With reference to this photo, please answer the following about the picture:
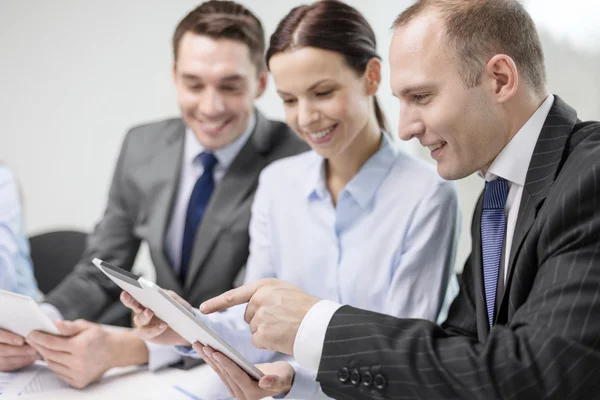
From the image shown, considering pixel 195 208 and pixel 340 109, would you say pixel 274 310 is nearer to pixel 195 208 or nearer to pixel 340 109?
pixel 340 109

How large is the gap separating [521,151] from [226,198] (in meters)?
1.13

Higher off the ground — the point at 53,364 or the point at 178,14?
the point at 178,14

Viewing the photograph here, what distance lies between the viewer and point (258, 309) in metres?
1.33

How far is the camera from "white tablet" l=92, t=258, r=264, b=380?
1284 mm

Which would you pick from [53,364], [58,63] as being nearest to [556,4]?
[53,364]

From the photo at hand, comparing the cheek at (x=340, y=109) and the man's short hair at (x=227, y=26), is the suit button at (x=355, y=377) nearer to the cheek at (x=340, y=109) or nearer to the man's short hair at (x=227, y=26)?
the cheek at (x=340, y=109)

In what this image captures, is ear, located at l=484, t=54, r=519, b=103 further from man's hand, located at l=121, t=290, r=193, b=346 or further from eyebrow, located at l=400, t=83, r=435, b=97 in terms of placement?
man's hand, located at l=121, t=290, r=193, b=346

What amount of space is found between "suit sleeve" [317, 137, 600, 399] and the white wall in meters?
2.82

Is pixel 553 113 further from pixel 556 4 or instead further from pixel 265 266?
pixel 556 4

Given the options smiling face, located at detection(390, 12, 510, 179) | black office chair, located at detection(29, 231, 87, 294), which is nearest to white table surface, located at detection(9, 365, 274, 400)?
smiling face, located at detection(390, 12, 510, 179)

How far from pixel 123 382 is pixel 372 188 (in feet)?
2.53

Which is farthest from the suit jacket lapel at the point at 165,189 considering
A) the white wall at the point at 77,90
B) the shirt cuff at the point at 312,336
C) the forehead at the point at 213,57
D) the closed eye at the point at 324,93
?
the white wall at the point at 77,90

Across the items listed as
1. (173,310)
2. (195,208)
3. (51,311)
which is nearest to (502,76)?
(173,310)

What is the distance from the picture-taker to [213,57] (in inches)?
85.9
